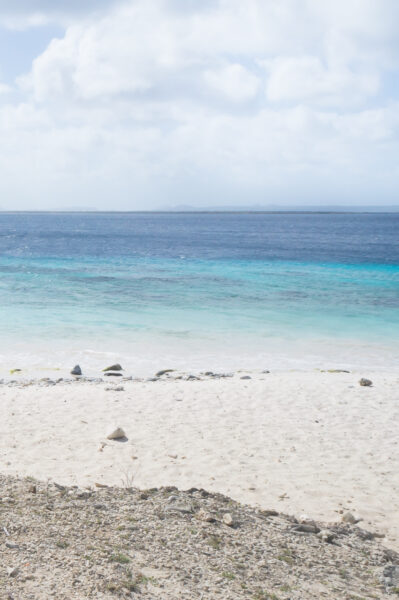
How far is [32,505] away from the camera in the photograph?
21.2 ft

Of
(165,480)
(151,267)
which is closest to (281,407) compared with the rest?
(165,480)

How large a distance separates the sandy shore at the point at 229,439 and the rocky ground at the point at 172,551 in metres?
0.81

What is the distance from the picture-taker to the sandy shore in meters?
7.95

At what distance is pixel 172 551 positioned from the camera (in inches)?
220

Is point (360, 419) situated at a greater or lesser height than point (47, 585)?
lesser

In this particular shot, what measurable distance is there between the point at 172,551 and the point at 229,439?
15.2ft

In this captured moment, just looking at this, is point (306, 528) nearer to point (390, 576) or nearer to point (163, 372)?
point (390, 576)

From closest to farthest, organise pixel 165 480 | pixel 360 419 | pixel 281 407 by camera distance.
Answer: pixel 165 480, pixel 360 419, pixel 281 407

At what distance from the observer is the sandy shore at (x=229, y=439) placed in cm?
795

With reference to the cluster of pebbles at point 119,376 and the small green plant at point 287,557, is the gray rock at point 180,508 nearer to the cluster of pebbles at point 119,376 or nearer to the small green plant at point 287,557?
the small green plant at point 287,557

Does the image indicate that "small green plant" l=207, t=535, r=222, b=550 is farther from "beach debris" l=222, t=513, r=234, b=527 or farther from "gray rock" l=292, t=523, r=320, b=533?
"gray rock" l=292, t=523, r=320, b=533

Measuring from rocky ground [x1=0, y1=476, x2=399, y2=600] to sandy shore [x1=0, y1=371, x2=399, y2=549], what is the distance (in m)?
0.81

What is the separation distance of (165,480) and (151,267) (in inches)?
1495

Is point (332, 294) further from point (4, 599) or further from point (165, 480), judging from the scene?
point (4, 599)
